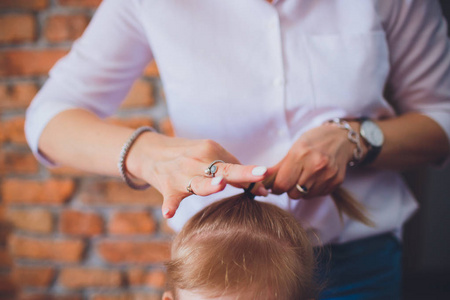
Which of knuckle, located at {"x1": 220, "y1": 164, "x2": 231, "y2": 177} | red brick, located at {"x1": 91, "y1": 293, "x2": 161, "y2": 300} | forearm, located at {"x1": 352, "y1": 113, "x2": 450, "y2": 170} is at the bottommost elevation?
red brick, located at {"x1": 91, "y1": 293, "x2": 161, "y2": 300}

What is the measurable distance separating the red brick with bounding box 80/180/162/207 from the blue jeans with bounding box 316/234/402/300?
2.03 ft

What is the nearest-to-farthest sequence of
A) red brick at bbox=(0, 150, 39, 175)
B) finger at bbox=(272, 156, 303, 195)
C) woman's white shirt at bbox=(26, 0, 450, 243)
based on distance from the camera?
finger at bbox=(272, 156, 303, 195), woman's white shirt at bbox=(26, 0, 450, 243), red brick at bbox=(0, 150, 39, 175)

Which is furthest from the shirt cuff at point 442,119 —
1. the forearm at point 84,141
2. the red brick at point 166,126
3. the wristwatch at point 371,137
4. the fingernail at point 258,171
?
the red brick at point 166,126

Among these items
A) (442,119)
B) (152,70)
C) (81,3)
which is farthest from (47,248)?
(442,119)

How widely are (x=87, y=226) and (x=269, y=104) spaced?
32.6 inches

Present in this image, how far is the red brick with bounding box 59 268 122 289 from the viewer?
3.99 feet

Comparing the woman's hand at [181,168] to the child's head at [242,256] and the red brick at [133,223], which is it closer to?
the child's head at [242,256]

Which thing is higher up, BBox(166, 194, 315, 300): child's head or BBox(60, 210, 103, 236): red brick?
BBox(166, 194, 315, 300): child's head

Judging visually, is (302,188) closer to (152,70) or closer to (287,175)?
(287,175)

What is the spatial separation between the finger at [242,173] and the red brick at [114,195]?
73 cm

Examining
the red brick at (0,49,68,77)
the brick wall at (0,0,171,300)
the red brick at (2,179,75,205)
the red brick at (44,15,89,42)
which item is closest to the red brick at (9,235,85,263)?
the brick wall at (0,0,171,300)

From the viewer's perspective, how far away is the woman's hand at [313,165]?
54cm

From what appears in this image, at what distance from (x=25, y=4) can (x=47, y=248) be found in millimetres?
775

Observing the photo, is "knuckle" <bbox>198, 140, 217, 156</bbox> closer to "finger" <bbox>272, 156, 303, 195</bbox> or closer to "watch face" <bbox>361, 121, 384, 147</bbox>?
"finger" <bbox>272, 156, 303, 195</bbox>
